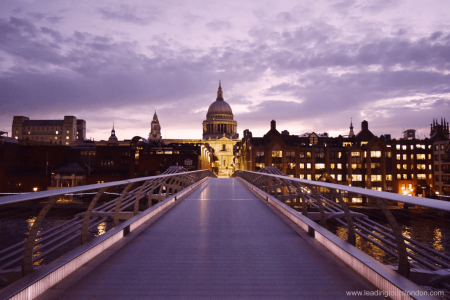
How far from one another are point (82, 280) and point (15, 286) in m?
0.85

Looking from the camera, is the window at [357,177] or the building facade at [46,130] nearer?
the window at [357,177]

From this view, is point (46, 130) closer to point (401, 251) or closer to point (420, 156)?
point (420, 156)

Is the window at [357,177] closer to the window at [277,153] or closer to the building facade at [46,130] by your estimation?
the window at [277,153]

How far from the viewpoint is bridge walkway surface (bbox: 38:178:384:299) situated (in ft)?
13.3

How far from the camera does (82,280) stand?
4.35 m

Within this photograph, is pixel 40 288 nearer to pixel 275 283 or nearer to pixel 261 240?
pixel 275 283

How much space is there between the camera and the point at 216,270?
4832 mm

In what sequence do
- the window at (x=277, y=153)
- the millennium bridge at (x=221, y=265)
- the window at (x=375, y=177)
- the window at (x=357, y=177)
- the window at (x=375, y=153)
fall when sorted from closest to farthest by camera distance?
the millennium bridge at (x=221, y=265)
the window at (x=277, y=153)
the window at (x=375, y=177)
the window at (x=357, y=177)
the window at (x=375, y=153)

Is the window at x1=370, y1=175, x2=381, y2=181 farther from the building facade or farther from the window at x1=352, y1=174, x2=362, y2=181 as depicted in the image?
the building facade

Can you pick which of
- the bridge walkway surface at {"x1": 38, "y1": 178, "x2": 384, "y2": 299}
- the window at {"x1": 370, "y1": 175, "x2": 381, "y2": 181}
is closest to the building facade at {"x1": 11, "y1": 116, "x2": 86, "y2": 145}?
the window at {"x1": 370, "y1": 175, "x2": 381, "y2": 181}

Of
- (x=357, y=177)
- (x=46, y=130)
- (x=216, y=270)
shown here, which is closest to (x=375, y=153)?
(x=357, y=177)

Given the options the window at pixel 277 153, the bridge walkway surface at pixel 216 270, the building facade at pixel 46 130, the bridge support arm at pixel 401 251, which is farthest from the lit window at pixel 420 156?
the building facade at pixel 46 130

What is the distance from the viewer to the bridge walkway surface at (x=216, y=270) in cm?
404

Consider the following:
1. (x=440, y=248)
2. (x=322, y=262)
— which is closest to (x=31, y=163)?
(x=440, y=248)
